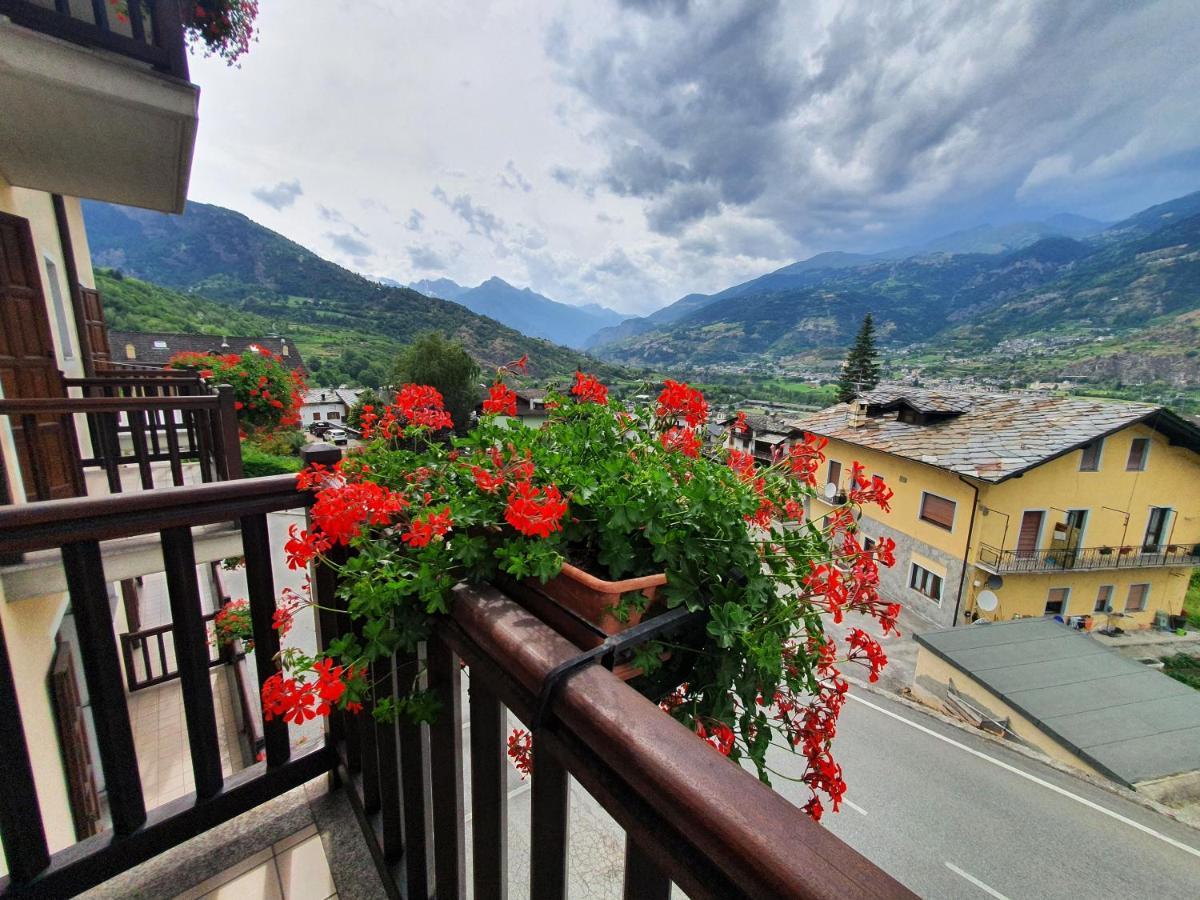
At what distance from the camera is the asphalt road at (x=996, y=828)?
496 centimetres

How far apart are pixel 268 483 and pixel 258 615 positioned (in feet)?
1.22

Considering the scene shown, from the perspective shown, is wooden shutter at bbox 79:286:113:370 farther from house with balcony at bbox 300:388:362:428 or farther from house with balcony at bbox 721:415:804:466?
house with balcony at bbox 300:388:362:428

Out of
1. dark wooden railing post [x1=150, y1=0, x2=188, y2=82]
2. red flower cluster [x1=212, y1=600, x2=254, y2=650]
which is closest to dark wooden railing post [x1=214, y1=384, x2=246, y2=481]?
dark wooden railing post [x1=150, y1=0, x2=188, y2=82]

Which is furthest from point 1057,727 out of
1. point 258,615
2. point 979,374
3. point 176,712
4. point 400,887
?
point 979,374

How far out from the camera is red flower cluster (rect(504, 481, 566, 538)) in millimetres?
841

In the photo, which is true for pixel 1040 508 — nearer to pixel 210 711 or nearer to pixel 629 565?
pixel 629 565

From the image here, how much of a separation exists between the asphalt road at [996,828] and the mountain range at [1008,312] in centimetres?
6885

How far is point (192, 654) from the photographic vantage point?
1220 millimetres

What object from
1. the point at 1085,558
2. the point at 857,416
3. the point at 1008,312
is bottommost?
the point at 1085,558

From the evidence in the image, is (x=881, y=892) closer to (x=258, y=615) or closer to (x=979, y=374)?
(x=258, y=615)

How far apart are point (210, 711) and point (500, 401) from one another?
111cm

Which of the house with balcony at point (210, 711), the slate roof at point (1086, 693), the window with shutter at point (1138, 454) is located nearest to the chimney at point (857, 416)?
the window with shutter at point (1138, 454)

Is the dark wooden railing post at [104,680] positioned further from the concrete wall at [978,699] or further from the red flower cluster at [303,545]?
the concrete wall at [978,699]

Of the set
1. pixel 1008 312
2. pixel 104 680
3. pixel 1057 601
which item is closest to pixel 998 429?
pixel 1057 601
